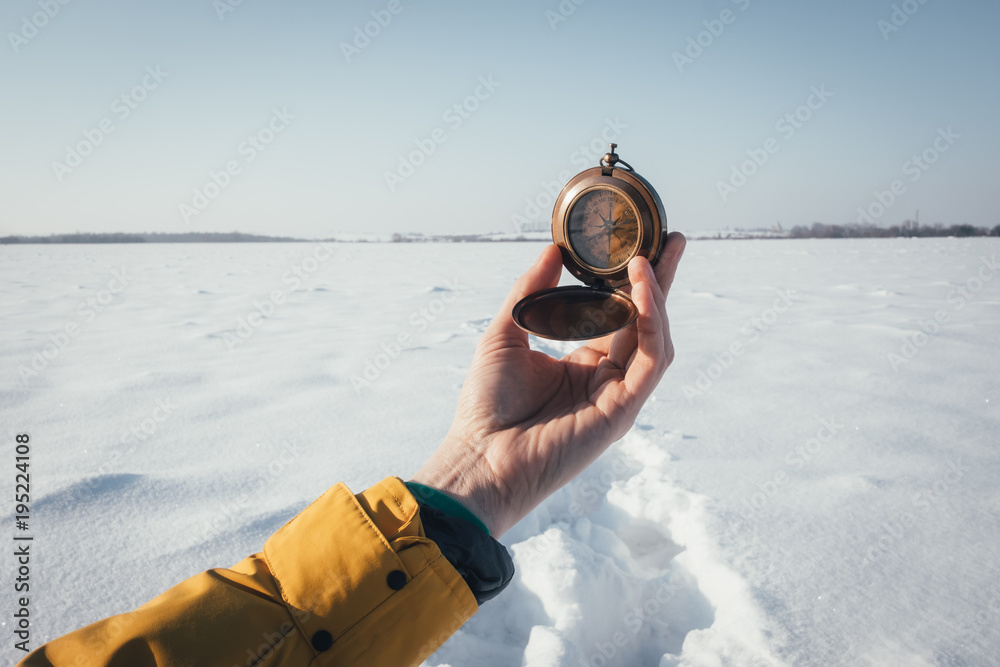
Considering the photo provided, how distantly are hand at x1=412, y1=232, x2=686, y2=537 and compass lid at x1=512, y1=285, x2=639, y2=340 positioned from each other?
7 centimetres

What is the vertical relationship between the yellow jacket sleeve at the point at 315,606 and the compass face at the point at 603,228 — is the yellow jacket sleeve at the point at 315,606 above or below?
below

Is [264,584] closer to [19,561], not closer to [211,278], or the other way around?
[19,561]

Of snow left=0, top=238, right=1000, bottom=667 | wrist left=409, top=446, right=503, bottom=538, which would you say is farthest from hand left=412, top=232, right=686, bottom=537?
snow left=0, top=238, right=1000, bottom=667

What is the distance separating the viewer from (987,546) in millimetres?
2123

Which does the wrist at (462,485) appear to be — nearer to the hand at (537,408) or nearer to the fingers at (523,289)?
the hand at (537,408)

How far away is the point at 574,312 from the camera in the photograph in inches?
73.9

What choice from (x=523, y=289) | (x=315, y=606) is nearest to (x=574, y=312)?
(x=523, y=289)

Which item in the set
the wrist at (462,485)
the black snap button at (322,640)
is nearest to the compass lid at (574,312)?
the wrist at (462,485)

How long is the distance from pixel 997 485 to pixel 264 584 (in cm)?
334

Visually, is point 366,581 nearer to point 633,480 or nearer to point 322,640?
point 322,640

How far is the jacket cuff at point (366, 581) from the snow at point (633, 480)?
965mm

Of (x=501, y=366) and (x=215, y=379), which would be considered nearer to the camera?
(x=501, y=366)

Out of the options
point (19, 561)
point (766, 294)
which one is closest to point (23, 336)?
point (19, 561)

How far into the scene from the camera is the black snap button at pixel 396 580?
1.03 meters
